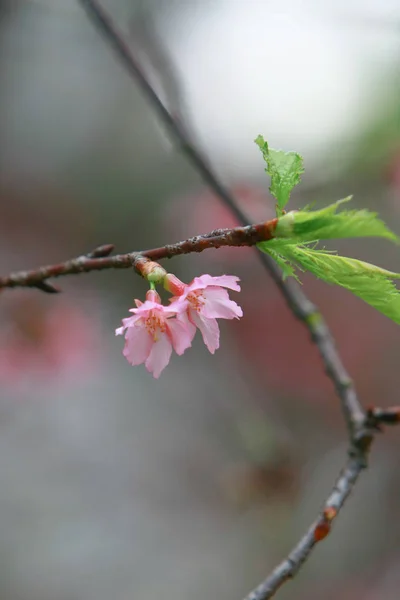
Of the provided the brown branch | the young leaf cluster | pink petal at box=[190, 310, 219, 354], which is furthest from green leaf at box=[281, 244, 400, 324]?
the brown branch

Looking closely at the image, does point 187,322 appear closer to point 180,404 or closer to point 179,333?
point 179,333

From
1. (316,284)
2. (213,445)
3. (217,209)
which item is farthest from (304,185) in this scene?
(213,445)

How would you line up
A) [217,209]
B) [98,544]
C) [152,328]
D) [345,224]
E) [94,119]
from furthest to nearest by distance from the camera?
[94,119] → [217,209] → [98,544] → [152,328] → [345,224]

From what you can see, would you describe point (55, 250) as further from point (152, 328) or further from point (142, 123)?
point (152, 328)

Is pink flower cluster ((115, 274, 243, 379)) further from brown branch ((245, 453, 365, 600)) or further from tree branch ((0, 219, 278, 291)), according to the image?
brown branch ((245, 453, 365, 600))

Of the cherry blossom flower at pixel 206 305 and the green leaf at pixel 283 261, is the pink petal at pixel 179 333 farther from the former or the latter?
the green leaf at pixel 283 261

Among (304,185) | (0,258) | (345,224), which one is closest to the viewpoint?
(345,224)

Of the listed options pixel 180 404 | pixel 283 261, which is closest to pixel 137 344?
pixel 283 261
